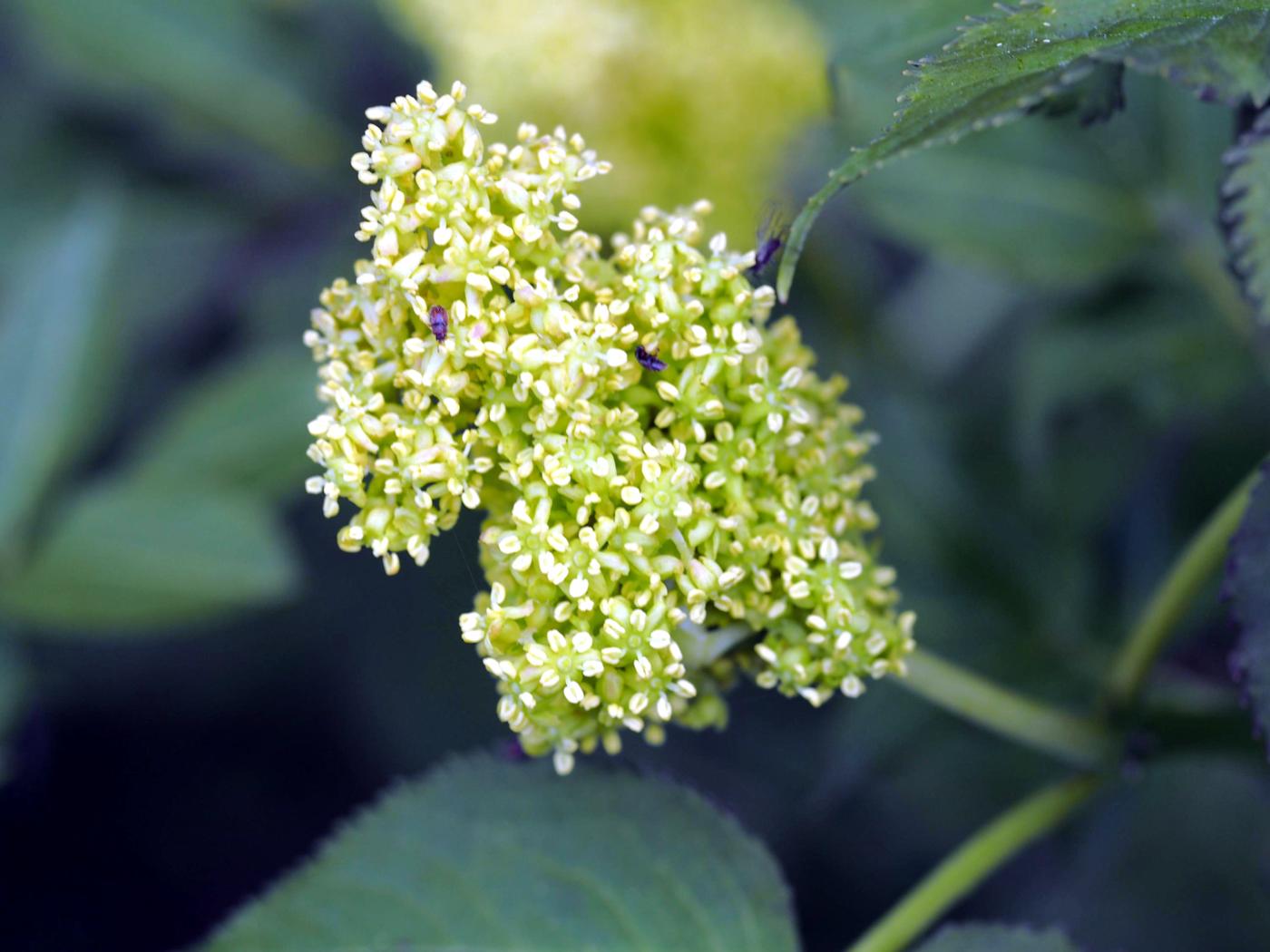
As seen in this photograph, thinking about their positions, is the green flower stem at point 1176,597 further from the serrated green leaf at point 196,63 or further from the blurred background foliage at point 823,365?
the serrated green leaf at point 196,63

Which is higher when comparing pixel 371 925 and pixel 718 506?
pixel 718 506

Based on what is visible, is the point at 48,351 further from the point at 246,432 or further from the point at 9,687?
the point at 9,687

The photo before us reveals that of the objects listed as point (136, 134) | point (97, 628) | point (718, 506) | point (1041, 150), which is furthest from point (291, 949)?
point (136, 134)

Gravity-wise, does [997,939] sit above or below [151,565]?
below

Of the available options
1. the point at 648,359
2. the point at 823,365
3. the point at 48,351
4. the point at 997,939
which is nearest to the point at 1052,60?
the point at 648,359

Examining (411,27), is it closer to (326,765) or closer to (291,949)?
(326,765)

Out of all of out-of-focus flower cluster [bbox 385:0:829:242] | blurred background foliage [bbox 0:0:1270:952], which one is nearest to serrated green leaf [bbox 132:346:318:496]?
blurred background foliage [bbox 0:0:1270:952]
